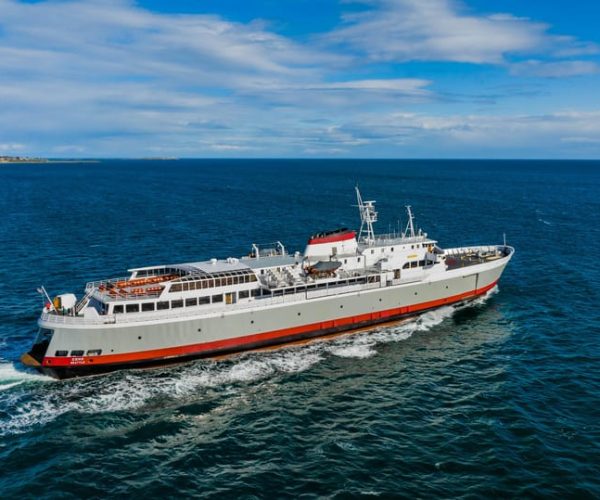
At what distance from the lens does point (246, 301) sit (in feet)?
132

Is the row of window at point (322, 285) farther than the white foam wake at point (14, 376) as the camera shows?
Yes

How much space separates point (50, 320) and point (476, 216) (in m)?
86.2

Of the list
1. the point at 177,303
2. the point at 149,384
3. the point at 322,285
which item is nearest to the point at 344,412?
the point at 149,384

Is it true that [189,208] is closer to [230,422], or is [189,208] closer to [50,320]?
[50,320]

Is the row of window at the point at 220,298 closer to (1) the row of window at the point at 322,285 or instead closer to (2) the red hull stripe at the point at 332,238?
(1) the row of window at the point at 322,285

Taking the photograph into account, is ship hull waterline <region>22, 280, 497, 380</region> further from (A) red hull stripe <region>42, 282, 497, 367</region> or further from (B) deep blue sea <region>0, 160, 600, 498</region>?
(B) deep blue sea <region>0, 160, 600, 498</region>

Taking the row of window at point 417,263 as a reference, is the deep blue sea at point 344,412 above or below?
below

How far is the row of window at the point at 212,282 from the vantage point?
125 feet

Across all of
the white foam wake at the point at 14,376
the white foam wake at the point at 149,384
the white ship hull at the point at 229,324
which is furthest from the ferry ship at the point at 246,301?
the white foam wake at the point at 149,384

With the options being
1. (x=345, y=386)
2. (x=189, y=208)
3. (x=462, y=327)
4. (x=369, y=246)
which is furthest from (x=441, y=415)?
(x=189, y=208)

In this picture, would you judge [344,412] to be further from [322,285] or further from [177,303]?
[177,303]

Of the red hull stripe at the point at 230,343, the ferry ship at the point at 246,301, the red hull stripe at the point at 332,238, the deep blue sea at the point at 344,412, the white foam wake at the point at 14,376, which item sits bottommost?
the deep blue sea at the point at 344,412

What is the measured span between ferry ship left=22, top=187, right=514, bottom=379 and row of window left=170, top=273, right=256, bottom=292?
0.27ft

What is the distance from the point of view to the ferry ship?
1387 inches
